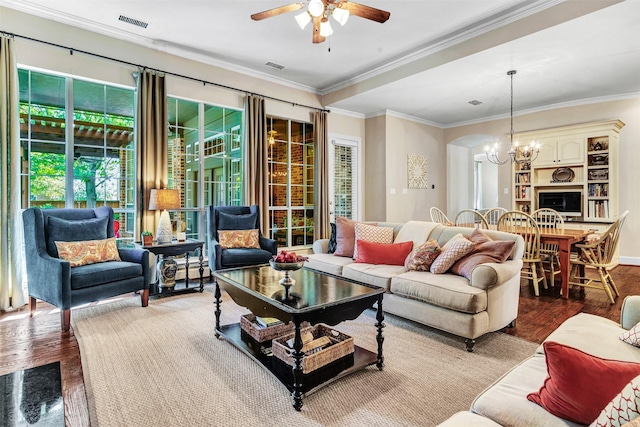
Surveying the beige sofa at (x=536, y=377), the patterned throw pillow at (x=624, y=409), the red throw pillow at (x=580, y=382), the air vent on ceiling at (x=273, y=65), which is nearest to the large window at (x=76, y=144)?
the air vent on ceiling at (x=273, y=65)

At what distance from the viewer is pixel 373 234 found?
3.99m

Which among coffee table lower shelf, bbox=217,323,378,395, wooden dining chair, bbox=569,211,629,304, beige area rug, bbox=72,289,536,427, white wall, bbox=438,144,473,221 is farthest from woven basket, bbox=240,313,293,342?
white wall, bbox=438,144,473,221

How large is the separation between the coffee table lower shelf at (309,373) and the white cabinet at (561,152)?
5952 millimetres

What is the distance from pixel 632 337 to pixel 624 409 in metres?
1.00

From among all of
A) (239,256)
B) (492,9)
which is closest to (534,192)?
(492,9)

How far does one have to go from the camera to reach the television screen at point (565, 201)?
6.15 metres

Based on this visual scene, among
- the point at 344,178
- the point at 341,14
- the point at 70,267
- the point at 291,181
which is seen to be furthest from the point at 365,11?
the point at 344,178

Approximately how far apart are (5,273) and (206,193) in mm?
2395

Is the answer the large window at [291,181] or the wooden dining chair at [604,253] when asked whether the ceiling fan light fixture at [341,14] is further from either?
the wooden dining chair at [604,253]

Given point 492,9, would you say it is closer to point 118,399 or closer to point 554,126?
point 554,126

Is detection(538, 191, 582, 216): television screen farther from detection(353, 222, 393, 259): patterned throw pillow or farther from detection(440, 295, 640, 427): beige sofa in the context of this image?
detection(440, 295, 640, 427): beige sofa

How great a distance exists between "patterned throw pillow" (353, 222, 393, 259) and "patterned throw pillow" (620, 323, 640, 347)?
2.42 metres

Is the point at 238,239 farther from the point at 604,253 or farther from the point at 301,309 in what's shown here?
the point at 604,253

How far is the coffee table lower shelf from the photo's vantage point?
200cm
